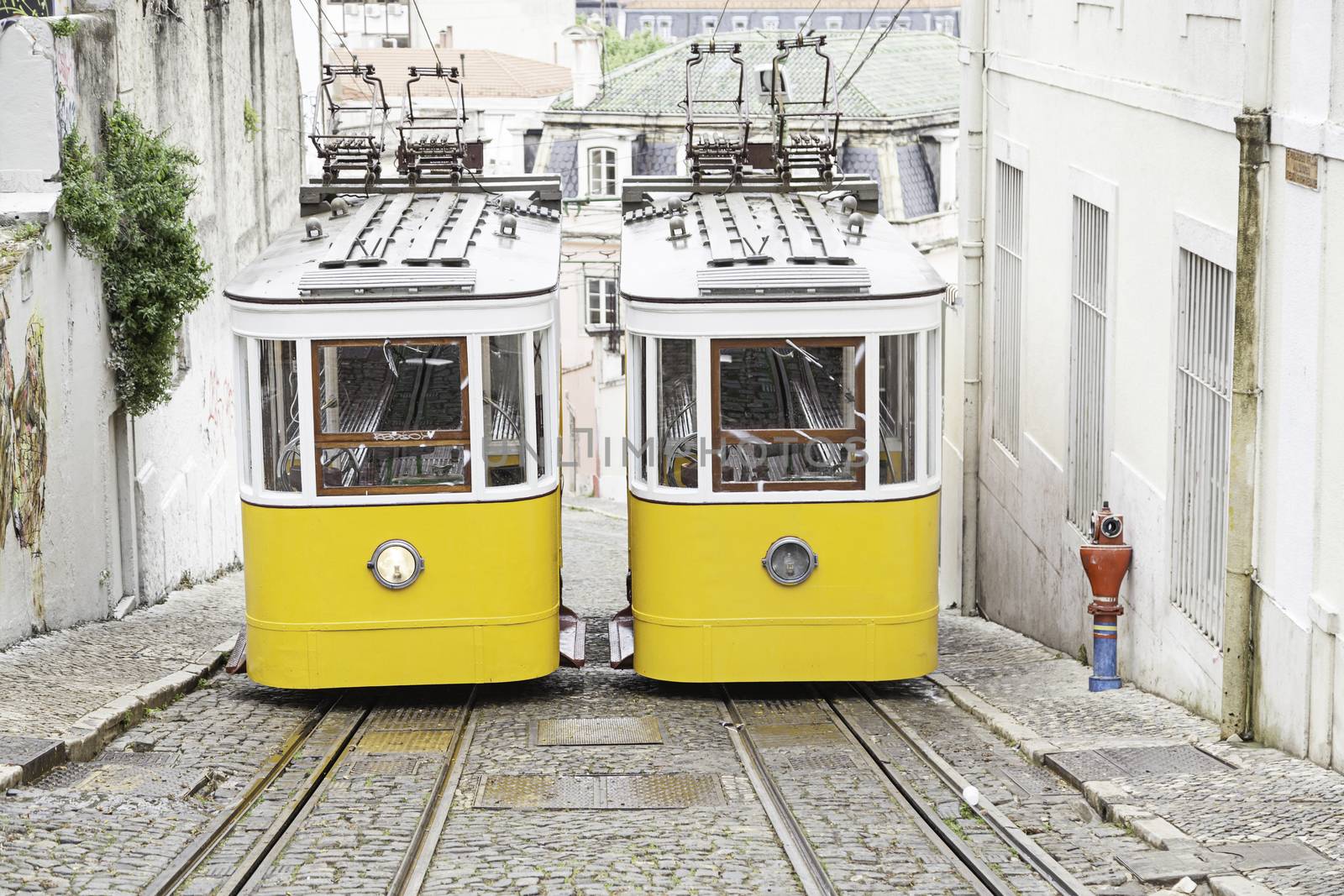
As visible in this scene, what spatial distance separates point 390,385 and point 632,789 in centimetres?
268

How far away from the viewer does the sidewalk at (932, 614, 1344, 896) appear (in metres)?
7.00

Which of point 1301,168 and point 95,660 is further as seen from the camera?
point 95,660

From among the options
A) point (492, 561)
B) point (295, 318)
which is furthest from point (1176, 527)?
point (295, 318)

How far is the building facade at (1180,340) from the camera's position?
26.9 ft

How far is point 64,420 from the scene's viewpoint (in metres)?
13.0

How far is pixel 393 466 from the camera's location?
9992mm

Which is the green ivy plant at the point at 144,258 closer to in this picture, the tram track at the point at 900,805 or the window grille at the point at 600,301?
the tram track at the point at 900,805

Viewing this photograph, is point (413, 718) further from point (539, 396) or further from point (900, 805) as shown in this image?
point (900, 805)

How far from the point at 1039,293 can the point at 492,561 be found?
5.66 metres

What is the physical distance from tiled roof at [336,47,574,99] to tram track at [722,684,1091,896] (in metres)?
39.9

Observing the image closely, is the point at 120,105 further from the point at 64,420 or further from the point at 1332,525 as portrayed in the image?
the point at 1332,525

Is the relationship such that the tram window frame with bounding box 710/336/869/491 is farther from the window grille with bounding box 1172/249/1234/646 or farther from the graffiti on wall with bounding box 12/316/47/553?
the graffiti on wall with bounding box 12/316/47/553

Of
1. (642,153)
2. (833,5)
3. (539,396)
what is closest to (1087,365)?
(539,396)

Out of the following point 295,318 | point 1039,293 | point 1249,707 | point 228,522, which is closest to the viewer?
point 1249,707
